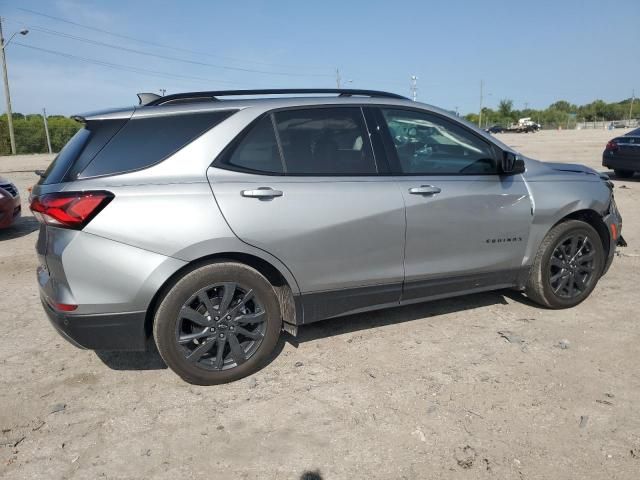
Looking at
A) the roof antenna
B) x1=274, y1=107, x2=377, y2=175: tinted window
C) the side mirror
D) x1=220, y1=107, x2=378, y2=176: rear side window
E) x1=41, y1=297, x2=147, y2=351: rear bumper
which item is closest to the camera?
x1=41, y1=297, x2=147, y2=351: rear bumper

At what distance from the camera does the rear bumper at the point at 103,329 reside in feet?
9.53

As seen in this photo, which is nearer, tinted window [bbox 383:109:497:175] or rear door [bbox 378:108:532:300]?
rear door [bbox 378:108:532:300]

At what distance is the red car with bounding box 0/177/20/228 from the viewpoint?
7.56 m

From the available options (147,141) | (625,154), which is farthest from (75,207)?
(625,154)

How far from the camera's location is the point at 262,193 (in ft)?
10.2

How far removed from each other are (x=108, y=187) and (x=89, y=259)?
413 millimetres

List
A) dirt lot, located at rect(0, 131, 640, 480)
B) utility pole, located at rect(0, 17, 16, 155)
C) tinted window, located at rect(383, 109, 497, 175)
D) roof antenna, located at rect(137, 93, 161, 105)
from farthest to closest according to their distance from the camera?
utility pole, located at rect(0, 17, 16, 155) < tinted window, located at rect(383, 109, 497, 175) < roof antenna, located at rect(137, 93, 161, 105) < dirt lot, located at rect(0, 131, 640, 480)

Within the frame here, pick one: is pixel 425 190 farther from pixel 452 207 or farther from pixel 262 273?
pixel 262 273

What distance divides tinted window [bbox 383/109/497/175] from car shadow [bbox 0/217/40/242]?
242 inches

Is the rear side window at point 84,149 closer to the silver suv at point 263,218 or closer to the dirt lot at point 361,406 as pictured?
the silver suv at point 263,218

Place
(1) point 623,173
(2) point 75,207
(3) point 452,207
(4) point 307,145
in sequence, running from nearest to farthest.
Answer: (2) point 75,207 < (4) point 307,145 < (3) point 452,207 < (1) point 623,173

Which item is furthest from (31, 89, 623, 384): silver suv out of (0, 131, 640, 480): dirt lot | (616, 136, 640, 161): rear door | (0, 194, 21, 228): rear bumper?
(616, 136, 640, 161): rear door

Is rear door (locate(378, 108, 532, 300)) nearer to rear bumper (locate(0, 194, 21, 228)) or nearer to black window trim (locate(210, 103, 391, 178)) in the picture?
black window trim (locate(210, 103, 391, 178))

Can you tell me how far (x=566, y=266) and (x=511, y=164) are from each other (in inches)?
42.4
